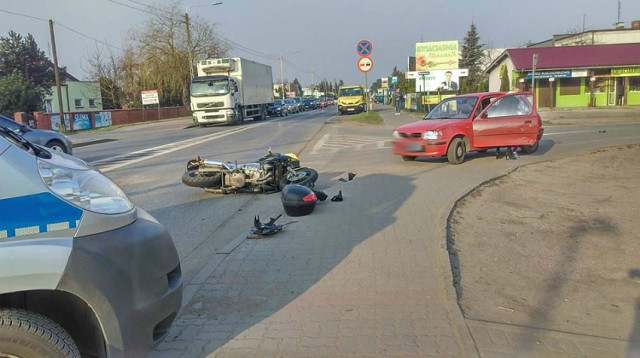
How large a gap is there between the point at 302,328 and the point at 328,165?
9183 millimetres

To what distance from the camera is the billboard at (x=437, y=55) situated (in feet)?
164

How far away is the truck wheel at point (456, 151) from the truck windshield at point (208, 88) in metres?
22.2

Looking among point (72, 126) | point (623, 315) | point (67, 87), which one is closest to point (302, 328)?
point (623, 315)

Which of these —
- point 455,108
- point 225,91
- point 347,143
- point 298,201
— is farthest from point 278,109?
point 298,201

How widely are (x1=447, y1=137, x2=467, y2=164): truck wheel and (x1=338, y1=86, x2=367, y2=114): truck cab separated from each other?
105 feet

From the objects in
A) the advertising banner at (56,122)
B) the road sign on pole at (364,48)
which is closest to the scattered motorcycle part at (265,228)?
the road sign on pole at (364,48)

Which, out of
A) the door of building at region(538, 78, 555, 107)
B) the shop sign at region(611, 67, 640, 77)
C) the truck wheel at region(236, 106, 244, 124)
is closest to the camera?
the truck wheel at region(236, 106, 244, 124)

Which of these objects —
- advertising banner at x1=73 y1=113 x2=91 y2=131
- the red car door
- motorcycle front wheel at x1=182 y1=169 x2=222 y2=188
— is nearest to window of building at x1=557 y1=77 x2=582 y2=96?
the red car door

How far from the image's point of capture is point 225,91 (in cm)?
3222

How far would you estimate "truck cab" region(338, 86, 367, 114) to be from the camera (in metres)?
43.9

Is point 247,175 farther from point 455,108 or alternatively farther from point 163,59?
point 163,59

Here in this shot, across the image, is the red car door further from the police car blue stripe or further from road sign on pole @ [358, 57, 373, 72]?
road sign on pole @ [358, 57, 373, 72]

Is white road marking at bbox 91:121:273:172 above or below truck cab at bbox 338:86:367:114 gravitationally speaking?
below

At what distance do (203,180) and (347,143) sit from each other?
10.2m
